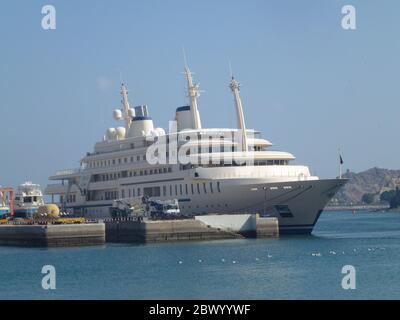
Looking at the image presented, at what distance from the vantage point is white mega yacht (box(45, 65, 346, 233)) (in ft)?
219

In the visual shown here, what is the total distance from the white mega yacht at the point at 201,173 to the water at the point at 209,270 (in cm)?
514

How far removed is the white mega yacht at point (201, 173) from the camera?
66.6 metres

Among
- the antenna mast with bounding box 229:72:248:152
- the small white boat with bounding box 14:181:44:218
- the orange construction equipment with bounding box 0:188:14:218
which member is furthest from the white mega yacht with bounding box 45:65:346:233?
the small white boat with bounding box 14:181:44:218

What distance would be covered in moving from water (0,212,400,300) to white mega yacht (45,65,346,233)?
5.14 m

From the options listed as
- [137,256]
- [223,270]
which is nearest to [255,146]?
[137,256]

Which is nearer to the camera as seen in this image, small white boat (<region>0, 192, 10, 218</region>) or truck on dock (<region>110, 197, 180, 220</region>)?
truck on dock (<region>110, 197, 180, 220</region>)

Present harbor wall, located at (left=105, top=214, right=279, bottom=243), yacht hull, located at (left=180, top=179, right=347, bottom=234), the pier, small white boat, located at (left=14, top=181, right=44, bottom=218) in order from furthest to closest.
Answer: small white boat, located at (left=14, top=181, right=44, bottom=218) → yacht hull, located at (left=180, top=179, right=347, bottom=234) → harbor wall, located at (left=105, top=214, right=279, bottom=243) → the pier

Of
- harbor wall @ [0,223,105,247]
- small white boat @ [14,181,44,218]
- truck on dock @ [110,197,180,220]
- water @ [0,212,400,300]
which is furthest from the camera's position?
small white boat @ [14,181,44,218]

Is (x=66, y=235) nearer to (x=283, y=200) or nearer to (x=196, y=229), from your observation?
(x=196, y=229)

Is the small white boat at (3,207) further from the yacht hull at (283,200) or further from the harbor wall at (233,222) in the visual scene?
the harbor wall at (233,222)

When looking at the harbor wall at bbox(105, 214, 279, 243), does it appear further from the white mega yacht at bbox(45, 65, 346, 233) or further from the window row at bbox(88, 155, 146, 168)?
the window row at bbox(88, 155, 146, 168)

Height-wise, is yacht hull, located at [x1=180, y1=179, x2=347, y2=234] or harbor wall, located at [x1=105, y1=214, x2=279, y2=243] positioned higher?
yacht hull, located at [x1=180, y1=179, x2=347, y2=234]

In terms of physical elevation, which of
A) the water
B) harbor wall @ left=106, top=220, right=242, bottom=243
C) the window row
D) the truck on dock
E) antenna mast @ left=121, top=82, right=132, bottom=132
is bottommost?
the water
